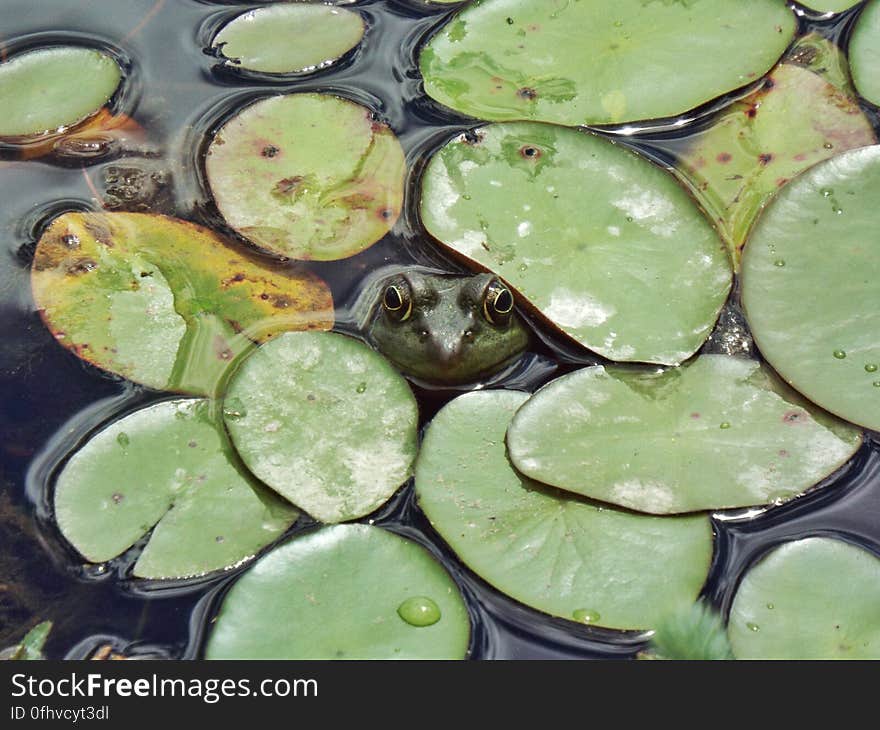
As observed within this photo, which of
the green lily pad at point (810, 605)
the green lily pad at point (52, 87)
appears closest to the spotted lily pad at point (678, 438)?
the green lily pad at point (810, 605)

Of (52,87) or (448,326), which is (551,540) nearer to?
(448,326)

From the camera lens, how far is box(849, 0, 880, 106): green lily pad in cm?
382

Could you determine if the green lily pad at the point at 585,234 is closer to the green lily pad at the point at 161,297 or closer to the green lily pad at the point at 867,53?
the green lily pad at the point at 161,297

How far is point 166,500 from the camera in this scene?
2912 mm

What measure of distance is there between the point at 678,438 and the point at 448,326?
0.86 metres

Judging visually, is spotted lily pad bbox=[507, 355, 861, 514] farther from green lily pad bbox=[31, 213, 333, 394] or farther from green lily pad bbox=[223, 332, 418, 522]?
green lily pad bbox=[31, 213, 333, 394]

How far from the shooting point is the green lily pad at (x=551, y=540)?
271 cm

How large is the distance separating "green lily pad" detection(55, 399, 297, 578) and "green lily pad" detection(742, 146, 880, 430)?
178 cm

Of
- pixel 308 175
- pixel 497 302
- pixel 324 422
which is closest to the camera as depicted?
pixel 324 422

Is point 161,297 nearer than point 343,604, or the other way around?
point 343,604

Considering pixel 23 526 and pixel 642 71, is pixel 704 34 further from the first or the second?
pixel 23 526

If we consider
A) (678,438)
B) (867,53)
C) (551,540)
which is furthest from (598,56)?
(551,540)

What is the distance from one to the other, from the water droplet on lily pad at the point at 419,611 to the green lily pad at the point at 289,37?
98.7 inches
